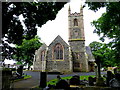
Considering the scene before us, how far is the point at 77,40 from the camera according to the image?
1280 inches

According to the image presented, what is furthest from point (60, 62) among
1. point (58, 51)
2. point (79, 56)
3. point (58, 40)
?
point (58, 40)

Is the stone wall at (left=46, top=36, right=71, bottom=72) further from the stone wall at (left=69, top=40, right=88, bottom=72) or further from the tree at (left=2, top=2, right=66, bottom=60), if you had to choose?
the tree at (left=2, top=2, right=66, bottom=60)

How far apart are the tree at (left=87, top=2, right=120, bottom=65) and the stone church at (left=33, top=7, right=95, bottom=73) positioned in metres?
15.6

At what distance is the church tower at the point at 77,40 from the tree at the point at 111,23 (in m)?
16.0

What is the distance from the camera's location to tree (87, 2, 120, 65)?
9.74 metres

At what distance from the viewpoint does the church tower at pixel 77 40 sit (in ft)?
98.5

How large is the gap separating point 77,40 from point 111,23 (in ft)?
70.3

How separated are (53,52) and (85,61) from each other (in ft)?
27.8

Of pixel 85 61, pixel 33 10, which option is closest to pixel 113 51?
pixel 33 10

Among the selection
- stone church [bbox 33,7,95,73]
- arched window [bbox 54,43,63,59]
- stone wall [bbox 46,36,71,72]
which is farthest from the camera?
arched window [bbox 54,43,63,59]

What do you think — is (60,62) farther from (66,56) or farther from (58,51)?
(58,51)

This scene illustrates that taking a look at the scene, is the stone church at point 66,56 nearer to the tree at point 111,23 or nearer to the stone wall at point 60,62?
the stone wall at point 60,62

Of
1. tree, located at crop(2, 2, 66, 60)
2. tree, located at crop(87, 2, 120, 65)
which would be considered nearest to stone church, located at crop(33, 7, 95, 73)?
tree, located at crop(87, 2, 120, 65)

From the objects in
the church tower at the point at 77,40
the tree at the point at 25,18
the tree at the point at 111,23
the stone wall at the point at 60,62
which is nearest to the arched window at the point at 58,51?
the stone wall at the point at 60,62
